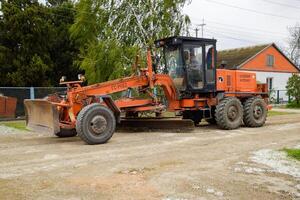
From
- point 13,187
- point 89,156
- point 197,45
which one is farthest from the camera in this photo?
point 197,45

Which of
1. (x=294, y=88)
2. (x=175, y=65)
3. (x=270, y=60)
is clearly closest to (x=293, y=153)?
(x=175, y=65)

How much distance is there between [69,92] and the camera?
11.6m

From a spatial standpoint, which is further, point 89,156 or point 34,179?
point 89,156

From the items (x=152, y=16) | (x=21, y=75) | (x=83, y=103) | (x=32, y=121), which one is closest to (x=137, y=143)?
(x=83, y=103)

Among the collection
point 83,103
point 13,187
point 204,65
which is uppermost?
point 204,65

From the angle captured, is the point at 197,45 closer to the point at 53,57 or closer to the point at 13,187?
the point at 13,187

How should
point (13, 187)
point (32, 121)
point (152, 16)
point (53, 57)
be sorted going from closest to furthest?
1. point (13, 187)
2. point (32, 121)
3. point (152, 16)
4. point (53, 57)

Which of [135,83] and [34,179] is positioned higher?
[135,83]

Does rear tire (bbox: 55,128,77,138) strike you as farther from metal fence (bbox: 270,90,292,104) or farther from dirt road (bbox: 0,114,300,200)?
metal fence (bbox: 270,90,292,104)

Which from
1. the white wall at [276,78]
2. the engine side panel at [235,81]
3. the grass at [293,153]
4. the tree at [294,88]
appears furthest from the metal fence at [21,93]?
the white wall at [276,78]

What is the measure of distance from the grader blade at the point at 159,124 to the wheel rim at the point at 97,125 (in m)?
3.02

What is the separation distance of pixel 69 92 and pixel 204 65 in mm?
4774

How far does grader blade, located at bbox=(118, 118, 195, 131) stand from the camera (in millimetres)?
14008

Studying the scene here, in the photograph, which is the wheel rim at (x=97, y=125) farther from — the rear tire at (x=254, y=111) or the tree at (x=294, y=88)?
the tree at (x=294, y=88)
